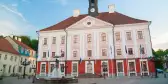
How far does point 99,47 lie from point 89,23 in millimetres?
5409

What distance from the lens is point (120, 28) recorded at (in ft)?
105

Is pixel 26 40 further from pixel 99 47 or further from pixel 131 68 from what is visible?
pixel 131 68

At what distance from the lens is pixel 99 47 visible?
32188 mm

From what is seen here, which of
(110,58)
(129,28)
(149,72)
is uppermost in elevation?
(129,28)

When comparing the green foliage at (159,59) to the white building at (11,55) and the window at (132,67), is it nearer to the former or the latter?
the window at (132,67)

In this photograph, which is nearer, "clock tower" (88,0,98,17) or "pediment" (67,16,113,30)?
"pediment" (67,16,113,30)

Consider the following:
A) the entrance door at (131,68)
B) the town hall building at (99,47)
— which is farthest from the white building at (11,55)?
the entrance door at (131,68)

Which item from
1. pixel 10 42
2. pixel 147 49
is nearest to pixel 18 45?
pixel 10 42

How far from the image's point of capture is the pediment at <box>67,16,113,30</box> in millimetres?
33094

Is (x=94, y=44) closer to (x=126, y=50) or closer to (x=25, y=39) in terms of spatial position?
(x=126, y=50)

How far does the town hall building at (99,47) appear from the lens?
98.4ft

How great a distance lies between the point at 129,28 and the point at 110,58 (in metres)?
6.67

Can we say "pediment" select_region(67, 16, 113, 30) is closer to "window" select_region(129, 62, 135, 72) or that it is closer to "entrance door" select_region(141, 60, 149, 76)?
"window" select_region(129, 62, 135, 72)

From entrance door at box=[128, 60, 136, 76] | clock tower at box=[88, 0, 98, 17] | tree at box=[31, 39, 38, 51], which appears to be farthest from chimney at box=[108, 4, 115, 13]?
tree at box=[31, 39, 38, 51]
